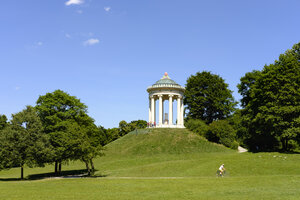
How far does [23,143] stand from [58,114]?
8647 mm

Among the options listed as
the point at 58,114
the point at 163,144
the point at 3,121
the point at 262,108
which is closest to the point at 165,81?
the point at 163,144

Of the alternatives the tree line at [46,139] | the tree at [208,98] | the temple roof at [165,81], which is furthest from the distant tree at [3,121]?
the tree at [208,98]

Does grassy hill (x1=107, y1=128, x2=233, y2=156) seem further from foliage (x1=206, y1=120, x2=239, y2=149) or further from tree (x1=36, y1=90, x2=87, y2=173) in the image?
tree (x1=36, y1=90, x2=87, y2=173)

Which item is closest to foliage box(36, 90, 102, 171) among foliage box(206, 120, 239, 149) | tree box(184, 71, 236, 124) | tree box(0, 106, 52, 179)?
tree box(0, 106, 52, 179)

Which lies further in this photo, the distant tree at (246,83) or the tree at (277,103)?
the distant tree at (246,83)

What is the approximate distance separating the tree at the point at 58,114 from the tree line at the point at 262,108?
1106 inches

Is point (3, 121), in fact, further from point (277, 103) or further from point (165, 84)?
point (277, 103)

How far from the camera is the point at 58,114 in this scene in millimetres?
47156

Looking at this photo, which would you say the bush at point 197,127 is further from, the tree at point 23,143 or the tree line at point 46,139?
the tree at point 23,143

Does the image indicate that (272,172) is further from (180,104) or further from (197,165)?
(180,104)

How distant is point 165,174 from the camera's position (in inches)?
1505

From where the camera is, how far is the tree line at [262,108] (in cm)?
4412

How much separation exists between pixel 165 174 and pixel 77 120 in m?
18.0

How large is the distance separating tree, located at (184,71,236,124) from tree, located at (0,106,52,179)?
46166mm
